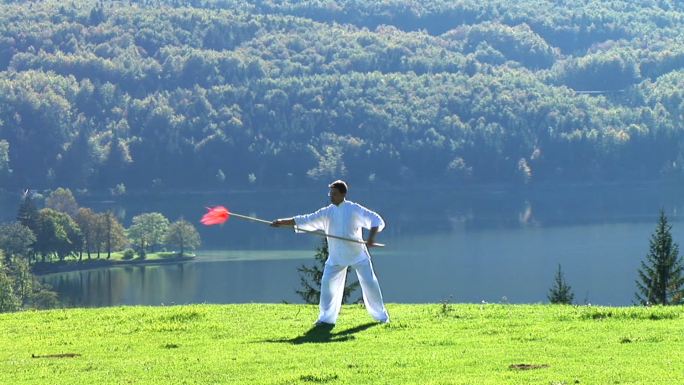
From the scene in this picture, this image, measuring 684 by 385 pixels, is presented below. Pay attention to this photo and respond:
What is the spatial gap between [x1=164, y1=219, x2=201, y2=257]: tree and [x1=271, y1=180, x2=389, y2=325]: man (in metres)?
91.7

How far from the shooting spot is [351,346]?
44.4 ft

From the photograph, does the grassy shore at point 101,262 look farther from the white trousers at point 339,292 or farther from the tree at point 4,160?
the tree at point 4,160

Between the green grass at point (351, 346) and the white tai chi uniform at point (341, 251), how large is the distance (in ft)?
0.97

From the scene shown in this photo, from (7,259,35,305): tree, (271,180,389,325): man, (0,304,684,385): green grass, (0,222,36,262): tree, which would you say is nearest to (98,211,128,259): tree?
(0,222,36,262): tree

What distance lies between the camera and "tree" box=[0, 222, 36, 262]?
94.4 metres

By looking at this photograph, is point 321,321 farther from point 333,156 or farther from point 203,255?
point 333,156

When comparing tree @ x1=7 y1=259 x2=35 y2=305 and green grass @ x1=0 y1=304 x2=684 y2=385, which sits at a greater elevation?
green grass @ x1=0 y1=304 x2=684 y2=385

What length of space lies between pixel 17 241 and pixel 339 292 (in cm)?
8338

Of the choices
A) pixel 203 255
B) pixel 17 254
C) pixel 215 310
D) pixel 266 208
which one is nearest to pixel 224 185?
pixel 266 208

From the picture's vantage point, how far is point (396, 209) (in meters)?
146

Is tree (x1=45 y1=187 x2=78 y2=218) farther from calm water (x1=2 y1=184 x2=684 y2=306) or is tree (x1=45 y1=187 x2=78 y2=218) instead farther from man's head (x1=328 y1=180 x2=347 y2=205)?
man's head (x1=328 y1=180 x2=347 y2=205)

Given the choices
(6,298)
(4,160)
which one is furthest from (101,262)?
(4,160)

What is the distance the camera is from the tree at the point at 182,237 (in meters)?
106

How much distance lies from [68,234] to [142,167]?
92079mm
